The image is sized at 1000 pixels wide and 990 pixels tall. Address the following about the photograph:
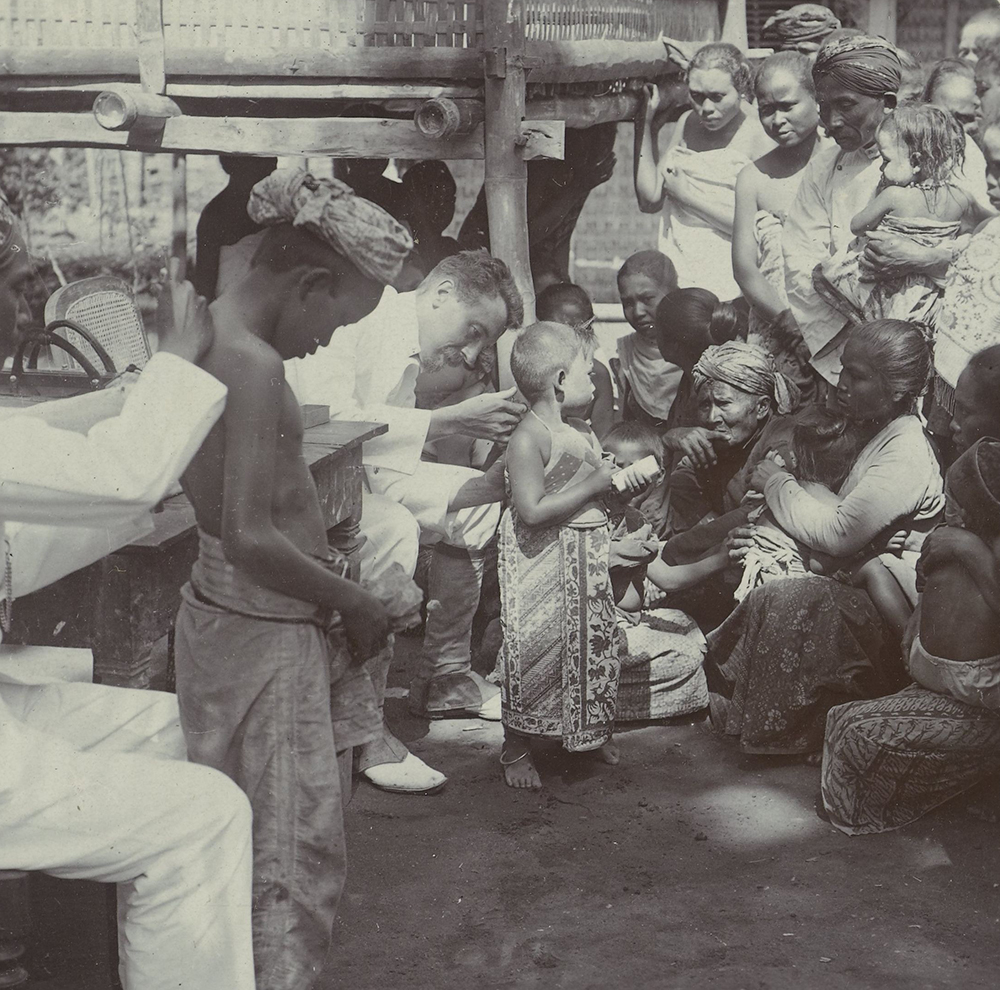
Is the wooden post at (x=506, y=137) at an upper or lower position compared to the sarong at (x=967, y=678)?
upper

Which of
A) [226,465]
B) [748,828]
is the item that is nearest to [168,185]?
[748,828]

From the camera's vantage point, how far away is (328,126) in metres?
5.45

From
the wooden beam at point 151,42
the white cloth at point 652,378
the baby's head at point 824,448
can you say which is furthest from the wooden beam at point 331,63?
the baby's head at point 824,448

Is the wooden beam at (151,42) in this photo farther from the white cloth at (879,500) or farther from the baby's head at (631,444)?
the white cloth at (879,500)

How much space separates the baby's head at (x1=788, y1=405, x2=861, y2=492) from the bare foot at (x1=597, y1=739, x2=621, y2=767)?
40.3 inches

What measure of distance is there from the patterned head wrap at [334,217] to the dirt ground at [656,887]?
62.8 inches

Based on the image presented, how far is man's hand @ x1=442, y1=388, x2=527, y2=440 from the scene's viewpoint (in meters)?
3.88

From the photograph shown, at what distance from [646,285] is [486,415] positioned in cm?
209

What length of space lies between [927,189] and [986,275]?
0.39 m

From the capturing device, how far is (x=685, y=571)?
4.36 meters

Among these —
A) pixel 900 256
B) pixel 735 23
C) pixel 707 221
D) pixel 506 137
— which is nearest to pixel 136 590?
pixel 900 256

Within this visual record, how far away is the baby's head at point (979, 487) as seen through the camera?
3238 mm

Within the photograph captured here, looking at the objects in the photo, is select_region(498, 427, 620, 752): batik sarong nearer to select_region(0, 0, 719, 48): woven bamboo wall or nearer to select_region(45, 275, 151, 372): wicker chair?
select_region(0, 0, 719, 48): woven bamboo wall

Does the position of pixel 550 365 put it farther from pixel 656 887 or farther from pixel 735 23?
pixel 735 23
